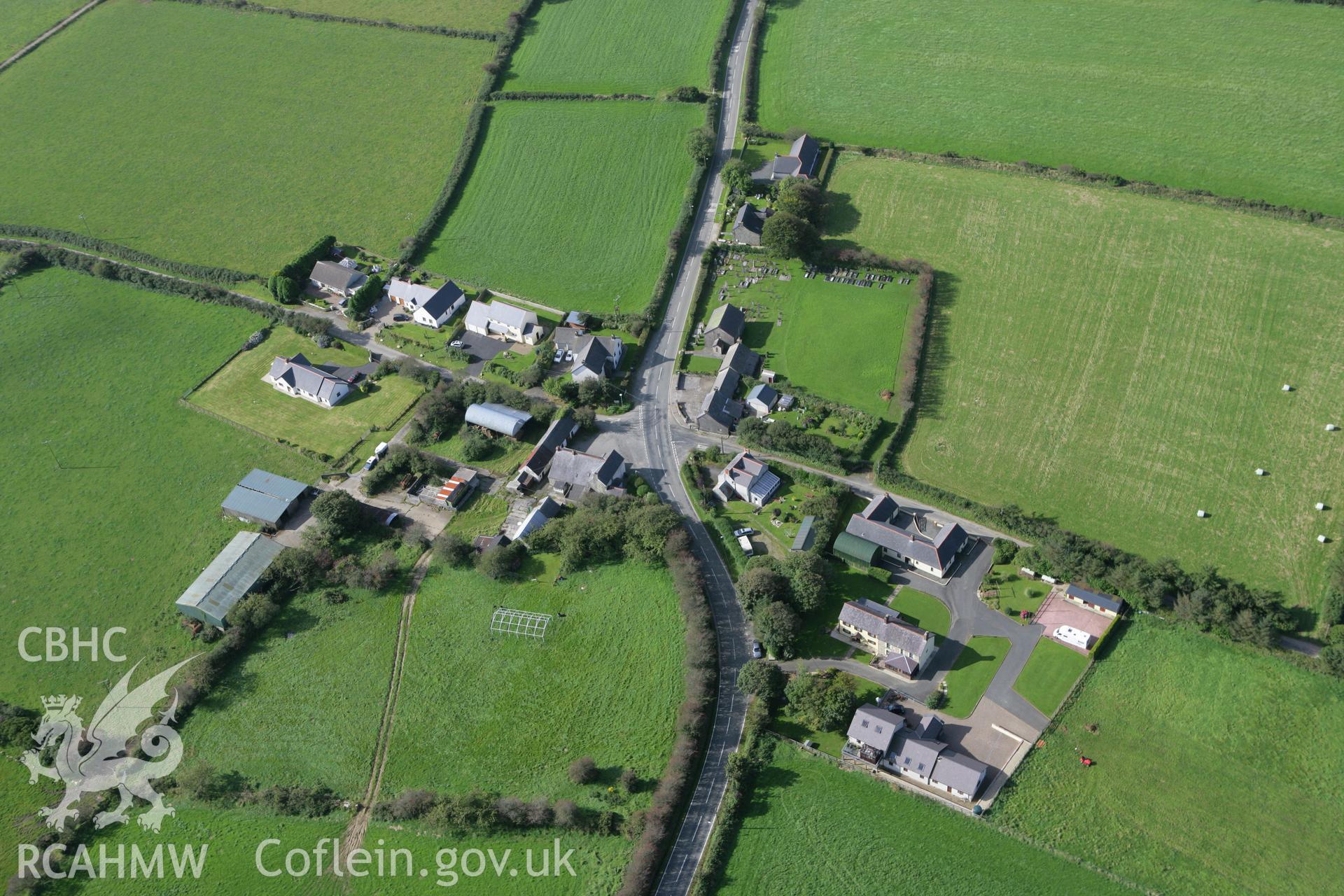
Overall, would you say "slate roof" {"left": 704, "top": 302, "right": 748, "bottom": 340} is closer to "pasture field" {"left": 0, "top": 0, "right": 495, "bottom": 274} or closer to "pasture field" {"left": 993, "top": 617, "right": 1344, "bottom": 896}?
"pasture field" {"left": 0, "top": 0, "right": 495, "bottom": 274}

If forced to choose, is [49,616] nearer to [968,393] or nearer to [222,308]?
[222,308]

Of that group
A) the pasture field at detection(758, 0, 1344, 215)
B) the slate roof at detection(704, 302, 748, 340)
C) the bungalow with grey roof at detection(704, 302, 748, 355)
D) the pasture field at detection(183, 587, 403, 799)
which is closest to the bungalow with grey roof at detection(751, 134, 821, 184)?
the pasture field at detection(758, 0, 1344, 215)

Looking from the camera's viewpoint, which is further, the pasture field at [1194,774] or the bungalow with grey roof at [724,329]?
the bungalow with grey roof at [724,329]

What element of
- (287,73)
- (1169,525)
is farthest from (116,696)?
(287,73)

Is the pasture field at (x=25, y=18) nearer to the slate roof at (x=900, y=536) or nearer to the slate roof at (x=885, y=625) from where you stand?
the slate roof at (x=900, y=536)

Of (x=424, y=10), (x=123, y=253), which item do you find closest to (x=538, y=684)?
(x=123, y=253)

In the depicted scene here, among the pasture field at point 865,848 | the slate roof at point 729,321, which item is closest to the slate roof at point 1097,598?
the pasture field at point 865,848
